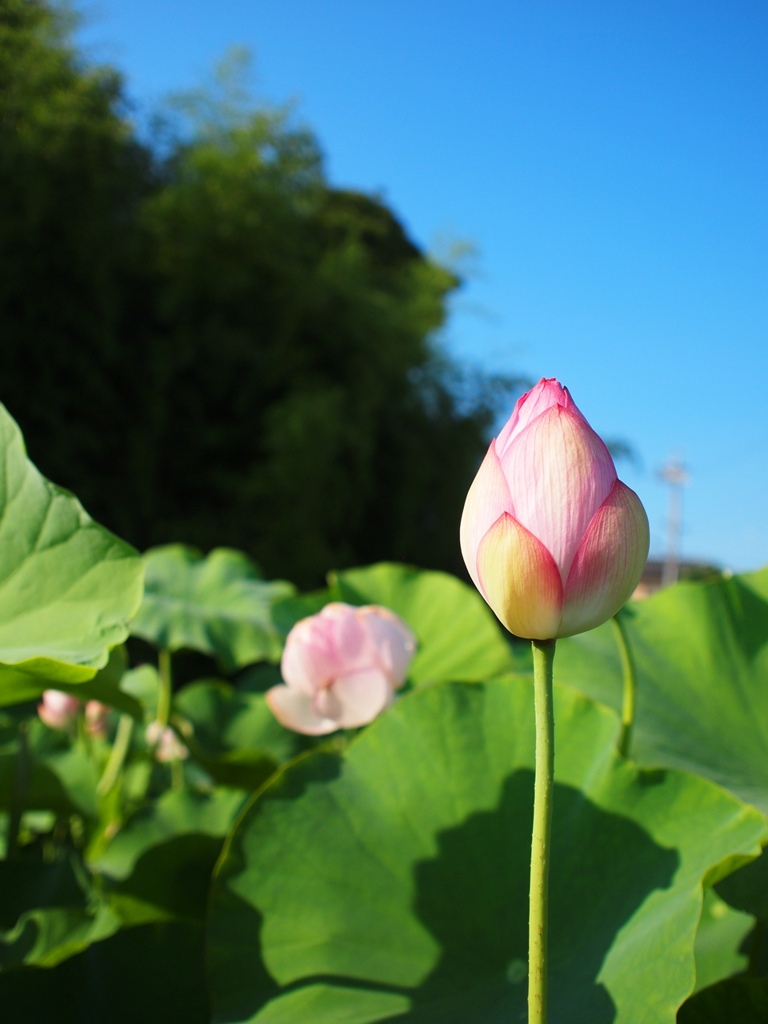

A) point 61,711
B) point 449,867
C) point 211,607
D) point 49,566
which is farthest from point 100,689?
point 211,607

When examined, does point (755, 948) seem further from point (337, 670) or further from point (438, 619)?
point (438, 619)

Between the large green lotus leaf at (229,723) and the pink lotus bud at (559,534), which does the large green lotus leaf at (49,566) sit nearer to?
the pink lotus bud at (559,534)

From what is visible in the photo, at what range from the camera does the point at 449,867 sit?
0.42m

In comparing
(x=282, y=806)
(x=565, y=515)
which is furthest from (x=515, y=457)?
(x=282, y=806)

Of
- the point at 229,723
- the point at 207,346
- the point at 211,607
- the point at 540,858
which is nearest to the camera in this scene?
the point at 540,858

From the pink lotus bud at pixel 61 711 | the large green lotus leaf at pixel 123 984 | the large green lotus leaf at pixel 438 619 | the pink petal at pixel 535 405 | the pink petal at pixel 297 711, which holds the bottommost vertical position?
the large green lotus leaf at pixel 123 984

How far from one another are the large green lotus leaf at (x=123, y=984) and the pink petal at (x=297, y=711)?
125 mm

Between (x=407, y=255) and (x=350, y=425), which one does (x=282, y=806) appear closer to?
(x=350, y=425)

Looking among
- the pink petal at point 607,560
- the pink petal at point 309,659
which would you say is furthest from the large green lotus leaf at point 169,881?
the pink petal at point 607,560

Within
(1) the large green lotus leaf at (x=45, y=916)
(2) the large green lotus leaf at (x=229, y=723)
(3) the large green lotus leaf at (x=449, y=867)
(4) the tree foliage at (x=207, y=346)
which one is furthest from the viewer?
(4) the tree foliage at (x=207, y=346)

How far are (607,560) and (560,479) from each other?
1.1 inches

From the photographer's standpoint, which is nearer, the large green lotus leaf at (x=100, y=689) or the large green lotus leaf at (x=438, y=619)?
the large green lotus leaf at (x=100, y=689)

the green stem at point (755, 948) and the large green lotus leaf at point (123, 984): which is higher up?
the green stem at point (755, 948)

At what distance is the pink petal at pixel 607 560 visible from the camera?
25 centimetres
